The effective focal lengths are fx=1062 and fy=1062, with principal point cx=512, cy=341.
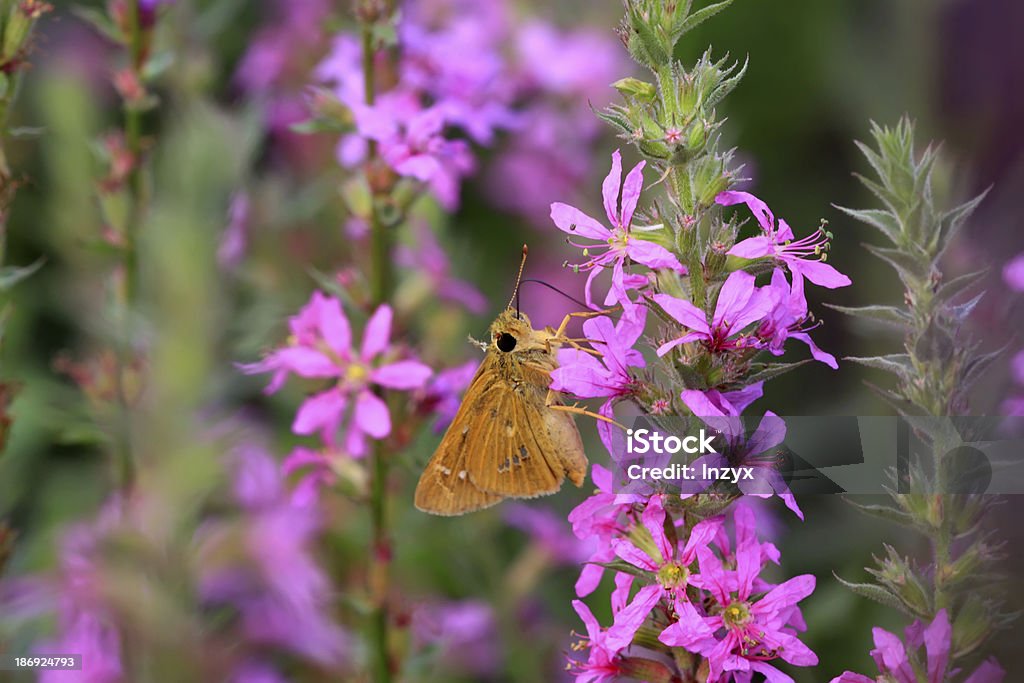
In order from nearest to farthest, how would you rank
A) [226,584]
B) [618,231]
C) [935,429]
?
[935,429] → [618,231] → [226,584]

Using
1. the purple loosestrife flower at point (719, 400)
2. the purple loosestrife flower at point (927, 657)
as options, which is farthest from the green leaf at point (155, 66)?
the purple loosestrife flower at point (927, 657)

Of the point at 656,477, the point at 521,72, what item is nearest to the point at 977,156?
the point at 521,72

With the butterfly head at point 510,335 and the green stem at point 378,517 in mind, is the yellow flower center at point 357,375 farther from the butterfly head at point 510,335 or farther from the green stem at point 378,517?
the butterfly head at point 510,335

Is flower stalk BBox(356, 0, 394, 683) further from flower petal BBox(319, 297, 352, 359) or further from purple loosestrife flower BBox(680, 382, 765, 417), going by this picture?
purple loosestrife flower BBox(680, 382, 765, 417)

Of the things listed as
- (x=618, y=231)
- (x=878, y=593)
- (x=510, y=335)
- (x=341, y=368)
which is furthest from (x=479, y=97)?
(x=878, y=593)

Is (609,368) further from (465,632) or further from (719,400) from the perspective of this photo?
(465,632)
